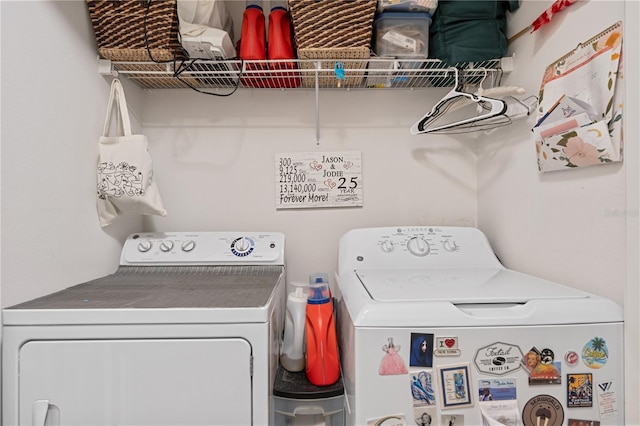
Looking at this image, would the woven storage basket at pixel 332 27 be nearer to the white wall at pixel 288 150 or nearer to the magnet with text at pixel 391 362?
the white wall at pixel 288 150

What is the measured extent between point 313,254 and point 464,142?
99 cm

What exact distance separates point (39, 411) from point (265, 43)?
4.88 ft

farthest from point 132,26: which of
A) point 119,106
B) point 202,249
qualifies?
point 202,249

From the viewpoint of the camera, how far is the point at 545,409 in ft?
2.69

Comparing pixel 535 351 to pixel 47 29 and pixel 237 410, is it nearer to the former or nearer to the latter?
pixel 237 410

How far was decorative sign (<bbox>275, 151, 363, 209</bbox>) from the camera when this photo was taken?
1680 mm

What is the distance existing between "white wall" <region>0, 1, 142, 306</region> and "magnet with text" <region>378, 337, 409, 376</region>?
0.99m

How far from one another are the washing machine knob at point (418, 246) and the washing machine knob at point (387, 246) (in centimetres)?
7

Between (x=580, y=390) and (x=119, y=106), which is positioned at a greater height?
(x=119, y=106)

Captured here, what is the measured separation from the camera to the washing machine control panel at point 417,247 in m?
1.43

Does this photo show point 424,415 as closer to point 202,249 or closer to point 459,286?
point 459,286

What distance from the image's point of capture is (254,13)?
4.67ft

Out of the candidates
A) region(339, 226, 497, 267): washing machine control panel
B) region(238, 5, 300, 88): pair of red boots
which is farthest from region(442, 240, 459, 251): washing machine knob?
region(238, 5, 300, 88): pair of red boots

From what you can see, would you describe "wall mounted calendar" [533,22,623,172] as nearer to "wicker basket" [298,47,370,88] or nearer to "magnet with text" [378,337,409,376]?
"wicker basket" [298,47,370,88]
